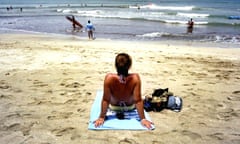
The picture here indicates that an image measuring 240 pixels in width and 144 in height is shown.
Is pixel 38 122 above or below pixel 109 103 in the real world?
below

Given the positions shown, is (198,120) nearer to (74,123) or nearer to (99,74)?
(74,123)

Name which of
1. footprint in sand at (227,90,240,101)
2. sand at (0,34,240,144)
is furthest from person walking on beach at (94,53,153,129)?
footprint in sand at (227,90,240,101)

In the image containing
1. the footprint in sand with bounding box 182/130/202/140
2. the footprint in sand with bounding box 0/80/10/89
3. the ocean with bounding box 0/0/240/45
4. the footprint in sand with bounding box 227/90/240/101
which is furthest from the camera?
the ocean with bounding box 0/0/240/45

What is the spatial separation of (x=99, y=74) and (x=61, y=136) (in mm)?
3189

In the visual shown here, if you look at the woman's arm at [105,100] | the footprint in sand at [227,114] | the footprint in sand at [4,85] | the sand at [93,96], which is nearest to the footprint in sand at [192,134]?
the sand at [93,96]

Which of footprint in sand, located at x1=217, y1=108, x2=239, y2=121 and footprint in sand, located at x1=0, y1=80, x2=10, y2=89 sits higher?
footprint in sand, located at x1=0, y1=80, x2=10, y2=89

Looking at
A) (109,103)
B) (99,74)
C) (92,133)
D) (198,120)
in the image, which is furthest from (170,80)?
(92,133)

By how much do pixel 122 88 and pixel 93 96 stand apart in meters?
1.44

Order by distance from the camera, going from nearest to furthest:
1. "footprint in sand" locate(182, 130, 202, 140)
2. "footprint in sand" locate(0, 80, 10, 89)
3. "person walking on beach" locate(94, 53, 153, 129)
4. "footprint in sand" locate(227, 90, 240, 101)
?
"footprint in sand" locate(182, 130, 202, 140) < "person walking on beach" locate(94, 53, 153, 129) < "footprint in sand" locate(227, 90, 240, 101) < "footprint in sand" locate(0, 80, 10, 89)

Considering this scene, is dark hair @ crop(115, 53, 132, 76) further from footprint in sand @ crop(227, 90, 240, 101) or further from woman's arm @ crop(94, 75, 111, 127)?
footprint in sand @ crop(227, 90, 240, 101)

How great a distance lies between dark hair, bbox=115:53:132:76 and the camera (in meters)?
3.94

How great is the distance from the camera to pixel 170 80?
258 inches

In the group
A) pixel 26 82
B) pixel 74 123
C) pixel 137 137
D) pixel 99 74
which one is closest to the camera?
pixel 137 137

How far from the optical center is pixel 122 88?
412 cm
